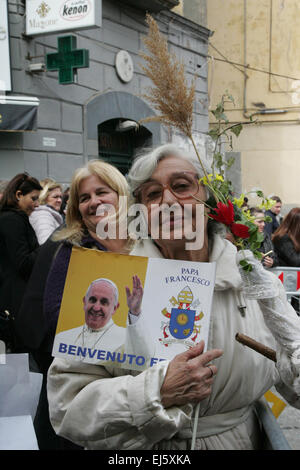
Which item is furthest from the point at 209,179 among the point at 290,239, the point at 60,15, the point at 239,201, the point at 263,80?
the point at 263,80

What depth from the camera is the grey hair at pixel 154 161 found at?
1797mm

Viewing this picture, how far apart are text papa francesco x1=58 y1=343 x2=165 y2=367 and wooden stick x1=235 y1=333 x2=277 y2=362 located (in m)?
0.26

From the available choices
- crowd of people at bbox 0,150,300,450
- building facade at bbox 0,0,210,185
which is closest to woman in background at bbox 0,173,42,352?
crowd of people at bbox 0,150,300,450

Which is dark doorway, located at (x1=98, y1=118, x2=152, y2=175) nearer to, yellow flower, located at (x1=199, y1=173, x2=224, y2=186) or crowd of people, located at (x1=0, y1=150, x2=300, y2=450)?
crowd of people, located at (x1=0, y1=150, x2=300, y2=450)

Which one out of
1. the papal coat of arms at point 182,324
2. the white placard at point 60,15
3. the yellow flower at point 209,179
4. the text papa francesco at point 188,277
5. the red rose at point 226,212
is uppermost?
the white placard at point 60,15

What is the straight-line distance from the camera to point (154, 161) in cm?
180

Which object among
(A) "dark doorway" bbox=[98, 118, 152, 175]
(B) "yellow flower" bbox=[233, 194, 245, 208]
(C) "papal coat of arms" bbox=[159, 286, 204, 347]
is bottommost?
(C) "papal coat of arms" bbox=[159, 286, 204, 347]

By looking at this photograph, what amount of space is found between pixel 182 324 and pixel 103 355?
0.87 feet

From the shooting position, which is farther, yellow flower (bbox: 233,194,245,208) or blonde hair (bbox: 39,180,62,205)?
blonde hair (bbox: 39,180,62,205)

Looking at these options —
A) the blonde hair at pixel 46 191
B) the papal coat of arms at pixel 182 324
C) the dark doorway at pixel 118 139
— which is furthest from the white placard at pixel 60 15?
the papal coat of arms at pixel 182 324

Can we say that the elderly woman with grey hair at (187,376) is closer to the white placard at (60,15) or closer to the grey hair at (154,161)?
the grey hair at (154,161)

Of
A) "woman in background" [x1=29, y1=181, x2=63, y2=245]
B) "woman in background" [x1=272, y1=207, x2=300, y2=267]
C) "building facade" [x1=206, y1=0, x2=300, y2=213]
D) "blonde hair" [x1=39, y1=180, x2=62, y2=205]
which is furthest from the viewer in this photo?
"building facade" [x1=206, y1=0, x2=300, y2=213]

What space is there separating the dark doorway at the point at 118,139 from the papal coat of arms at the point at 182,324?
8447mm

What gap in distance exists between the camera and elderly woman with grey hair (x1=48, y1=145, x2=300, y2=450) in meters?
1.51
